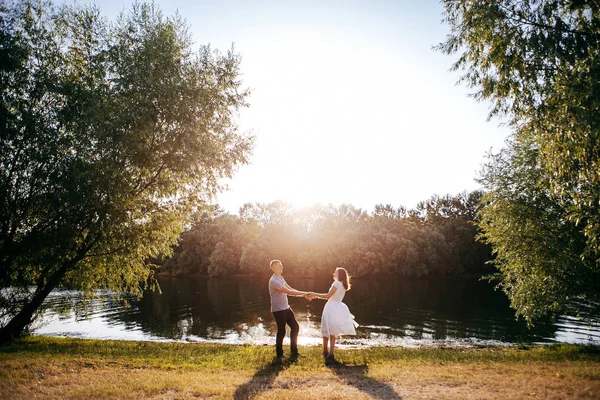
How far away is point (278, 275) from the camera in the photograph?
39.6ft

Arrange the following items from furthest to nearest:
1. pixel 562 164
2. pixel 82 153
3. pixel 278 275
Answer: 1. pixel 82 153
2. pixel 278 275
3. pixel 562 164

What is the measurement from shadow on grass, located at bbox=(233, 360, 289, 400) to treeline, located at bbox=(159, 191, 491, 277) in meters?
64.8

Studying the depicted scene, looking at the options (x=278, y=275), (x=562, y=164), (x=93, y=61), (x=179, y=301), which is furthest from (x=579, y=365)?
(x=179, y=301)

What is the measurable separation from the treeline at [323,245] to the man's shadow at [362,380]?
211ft

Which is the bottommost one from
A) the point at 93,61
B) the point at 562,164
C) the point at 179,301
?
the point at 179,301

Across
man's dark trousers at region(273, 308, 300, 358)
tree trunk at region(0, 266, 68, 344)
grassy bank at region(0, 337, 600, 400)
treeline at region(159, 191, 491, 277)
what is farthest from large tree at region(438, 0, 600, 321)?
treeline at region(159, 191, 491, 277)

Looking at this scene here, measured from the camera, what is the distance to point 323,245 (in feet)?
261

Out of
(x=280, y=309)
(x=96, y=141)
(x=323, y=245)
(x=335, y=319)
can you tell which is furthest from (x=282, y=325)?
(x=323, y=245)

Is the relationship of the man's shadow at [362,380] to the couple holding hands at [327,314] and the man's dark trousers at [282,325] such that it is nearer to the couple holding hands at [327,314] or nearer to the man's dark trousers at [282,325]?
the couple holding hands at [327,314]

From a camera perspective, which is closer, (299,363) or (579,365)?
(579,365)

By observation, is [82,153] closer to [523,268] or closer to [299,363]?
[299,363]

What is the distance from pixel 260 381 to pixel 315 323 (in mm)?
20101

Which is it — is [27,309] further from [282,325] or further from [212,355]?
[282,325]

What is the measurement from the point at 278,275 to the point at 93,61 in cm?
1260
